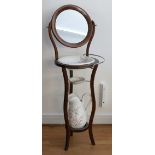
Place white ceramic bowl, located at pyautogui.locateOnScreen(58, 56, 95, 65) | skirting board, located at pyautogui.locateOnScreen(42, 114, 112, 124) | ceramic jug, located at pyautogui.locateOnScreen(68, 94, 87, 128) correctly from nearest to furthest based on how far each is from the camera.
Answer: white ceramic bowl, located at pyautogui.locateOnScreen(58, 56, 95, 65), ceramic jug, located at pyautogui.locateOnScreen(68, 94, 87, 128), skirting board, located at pyautogui.locateOnScreen(42, 114, 112, 124)

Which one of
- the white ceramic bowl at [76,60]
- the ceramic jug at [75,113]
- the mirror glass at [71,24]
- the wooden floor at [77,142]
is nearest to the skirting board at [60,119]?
the wooden floor at [77,142]

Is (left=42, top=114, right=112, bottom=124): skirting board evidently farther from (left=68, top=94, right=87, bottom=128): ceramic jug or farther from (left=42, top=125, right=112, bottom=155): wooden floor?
(left=68, top=94, right=87, bottom=128): ceramic jug

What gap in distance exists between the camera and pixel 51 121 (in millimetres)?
3047

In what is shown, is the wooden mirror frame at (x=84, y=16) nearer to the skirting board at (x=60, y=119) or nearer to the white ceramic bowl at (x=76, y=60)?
the white ceramic bowl at (x=76, y=60)

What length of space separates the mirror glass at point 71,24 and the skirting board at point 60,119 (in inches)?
33.5

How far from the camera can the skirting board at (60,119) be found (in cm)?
303

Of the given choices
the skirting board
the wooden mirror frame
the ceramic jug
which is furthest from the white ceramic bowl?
the skirting board

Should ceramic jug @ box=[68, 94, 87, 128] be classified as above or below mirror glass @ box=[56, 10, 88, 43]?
below

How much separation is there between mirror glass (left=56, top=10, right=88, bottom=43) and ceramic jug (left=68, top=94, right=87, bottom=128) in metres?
0.55

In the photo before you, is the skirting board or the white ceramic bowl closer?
the white ceramic bowl

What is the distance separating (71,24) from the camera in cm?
261

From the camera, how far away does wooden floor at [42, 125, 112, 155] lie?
2559mm
